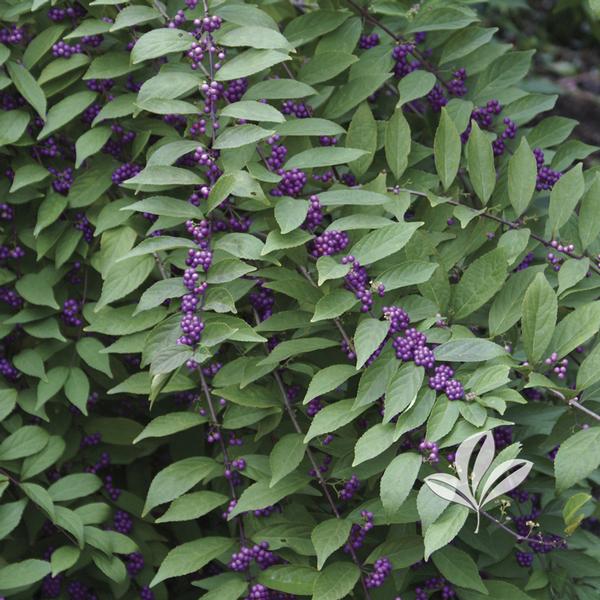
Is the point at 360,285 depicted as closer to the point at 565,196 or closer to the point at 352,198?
the point at 352,198

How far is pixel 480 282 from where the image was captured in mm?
1927

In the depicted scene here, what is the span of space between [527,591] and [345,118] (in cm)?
125

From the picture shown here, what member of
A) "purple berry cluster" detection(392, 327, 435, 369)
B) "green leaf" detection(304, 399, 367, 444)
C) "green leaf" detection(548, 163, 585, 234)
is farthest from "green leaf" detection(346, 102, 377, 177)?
"green leaf" detection(304, 399, 367, 444)

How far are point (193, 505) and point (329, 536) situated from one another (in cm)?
33

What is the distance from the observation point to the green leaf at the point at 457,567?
6.37 ft

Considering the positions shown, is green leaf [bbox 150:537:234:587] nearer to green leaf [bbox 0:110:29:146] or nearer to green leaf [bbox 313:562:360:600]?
green leaf [bbox 313:562:360:600]

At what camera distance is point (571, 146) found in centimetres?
238

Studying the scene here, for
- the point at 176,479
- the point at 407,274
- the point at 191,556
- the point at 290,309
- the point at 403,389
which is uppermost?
the point at 407,274

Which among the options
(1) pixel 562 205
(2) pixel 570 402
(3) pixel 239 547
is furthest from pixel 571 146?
(3) pixel 239 547

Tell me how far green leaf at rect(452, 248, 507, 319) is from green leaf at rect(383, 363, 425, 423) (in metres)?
0.25

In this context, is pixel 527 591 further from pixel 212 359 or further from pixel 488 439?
pixel 212 359

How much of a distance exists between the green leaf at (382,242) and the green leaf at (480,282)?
186mm

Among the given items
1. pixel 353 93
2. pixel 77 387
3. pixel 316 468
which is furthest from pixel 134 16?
pixel 316 468

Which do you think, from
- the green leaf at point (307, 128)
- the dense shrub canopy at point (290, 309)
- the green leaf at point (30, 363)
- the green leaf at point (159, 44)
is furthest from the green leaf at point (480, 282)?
the green leaf at point (30, 363)
